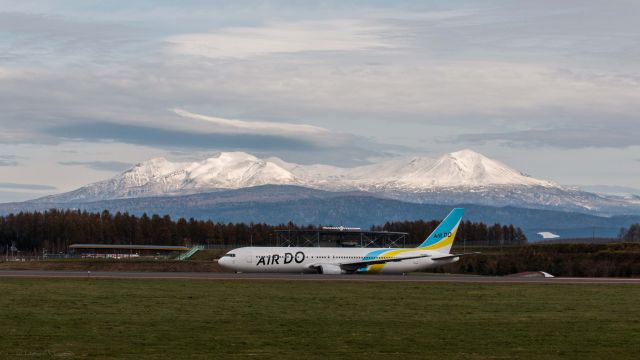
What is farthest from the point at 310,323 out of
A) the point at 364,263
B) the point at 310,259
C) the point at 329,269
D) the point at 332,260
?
the point at 364,263

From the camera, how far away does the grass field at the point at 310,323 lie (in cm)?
3158

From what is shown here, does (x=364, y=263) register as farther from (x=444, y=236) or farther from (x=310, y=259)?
(x=444, y=236)

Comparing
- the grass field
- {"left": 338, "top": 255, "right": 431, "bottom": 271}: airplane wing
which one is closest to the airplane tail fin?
{"left": 338, "top": 255, "right": 431, "bottom": 271}: airplane wing

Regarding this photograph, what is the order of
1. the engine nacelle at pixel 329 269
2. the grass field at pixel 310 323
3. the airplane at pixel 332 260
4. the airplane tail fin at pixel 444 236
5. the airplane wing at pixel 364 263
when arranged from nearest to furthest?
1. the grass field at pixel 310 323
2. the airplane at pixel 332 260
3. the engine nacelle at pixel 329 269
4. the airplane wing at pixel 364 263
5. the airplane tail fin at pixel 444 236

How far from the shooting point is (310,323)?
4047 cm

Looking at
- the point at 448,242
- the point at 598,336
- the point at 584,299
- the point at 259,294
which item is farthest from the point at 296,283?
the point at 598,336

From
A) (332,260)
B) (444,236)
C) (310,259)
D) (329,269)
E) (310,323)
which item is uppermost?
(444,236)

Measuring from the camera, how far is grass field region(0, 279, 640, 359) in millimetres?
31578

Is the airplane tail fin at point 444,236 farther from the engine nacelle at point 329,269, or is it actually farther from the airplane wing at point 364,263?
the engine nacelle at point 329,269

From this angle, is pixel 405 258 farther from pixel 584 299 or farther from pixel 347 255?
pixel 584 299

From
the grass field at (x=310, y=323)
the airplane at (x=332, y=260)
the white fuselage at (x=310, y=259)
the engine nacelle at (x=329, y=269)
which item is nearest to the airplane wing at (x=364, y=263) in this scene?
the airplane at (x=332, y=260)

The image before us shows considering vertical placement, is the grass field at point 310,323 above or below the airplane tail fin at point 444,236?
below

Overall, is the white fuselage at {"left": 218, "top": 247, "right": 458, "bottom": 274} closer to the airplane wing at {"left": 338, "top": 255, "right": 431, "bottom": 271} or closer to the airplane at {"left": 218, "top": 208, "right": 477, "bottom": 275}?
the airplane at {"left": 218, "top": 208, "right": 477, "bottom": 275}

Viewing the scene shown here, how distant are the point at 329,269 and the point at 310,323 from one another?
52.3m
